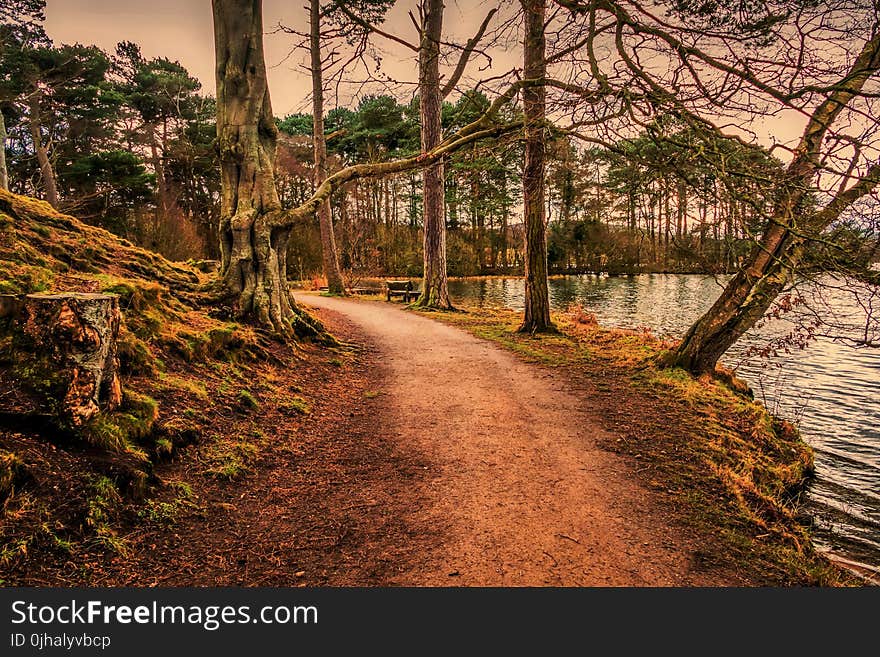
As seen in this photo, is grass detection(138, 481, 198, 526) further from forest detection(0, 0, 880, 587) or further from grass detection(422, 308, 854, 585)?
grass detection(422, 308, 854, 585)

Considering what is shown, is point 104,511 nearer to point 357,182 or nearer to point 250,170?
point 250,170

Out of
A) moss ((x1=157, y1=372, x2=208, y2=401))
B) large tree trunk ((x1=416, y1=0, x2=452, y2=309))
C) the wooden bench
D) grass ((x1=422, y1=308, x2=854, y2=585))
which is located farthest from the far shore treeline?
moss ((x1=157, y1=372, x2=208, y2=401))

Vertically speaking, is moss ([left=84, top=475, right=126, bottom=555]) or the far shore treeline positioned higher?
the far shore treeline

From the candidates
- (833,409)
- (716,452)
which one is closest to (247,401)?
(716,452)

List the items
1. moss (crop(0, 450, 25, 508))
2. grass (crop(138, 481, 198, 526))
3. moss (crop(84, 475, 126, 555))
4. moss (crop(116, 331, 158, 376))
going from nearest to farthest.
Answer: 1. moss (crop(0, 450, 25, 508))
2. moss (crop(84, 475, 126, 555))
3. grass (crop(138, 481, 198, 526))
4. moss (crop(116, 331, 158, 376))

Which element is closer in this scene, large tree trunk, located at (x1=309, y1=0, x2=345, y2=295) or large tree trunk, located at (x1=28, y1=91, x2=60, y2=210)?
large tree trunk, located at (x1=28, y1=91, x2=60, y2=210)

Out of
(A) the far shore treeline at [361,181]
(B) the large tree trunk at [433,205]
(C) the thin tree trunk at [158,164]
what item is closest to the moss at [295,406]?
(A) the far shore treeline at [361,181]

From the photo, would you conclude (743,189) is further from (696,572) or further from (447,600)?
(447,600)

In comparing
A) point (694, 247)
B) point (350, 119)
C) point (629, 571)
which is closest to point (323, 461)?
point (629, 571)

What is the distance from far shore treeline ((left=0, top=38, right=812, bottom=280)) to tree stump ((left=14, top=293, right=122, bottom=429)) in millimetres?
4724

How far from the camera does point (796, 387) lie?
8.26 m

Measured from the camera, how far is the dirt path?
2.71m

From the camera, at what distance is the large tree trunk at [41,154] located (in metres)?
16.2

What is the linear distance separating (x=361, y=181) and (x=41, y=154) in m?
16.1
